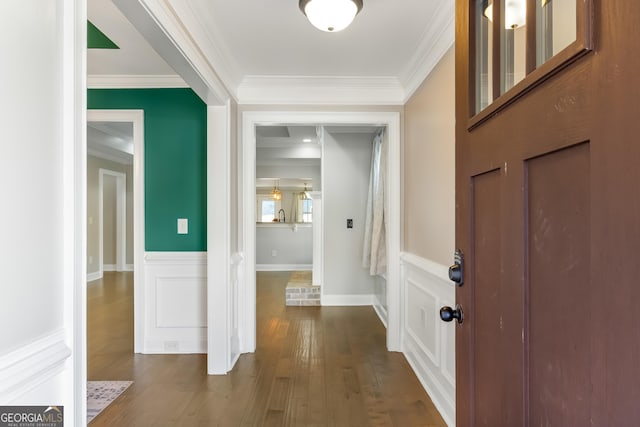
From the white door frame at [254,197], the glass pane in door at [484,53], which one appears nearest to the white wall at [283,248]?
the white door frame at [254,197]

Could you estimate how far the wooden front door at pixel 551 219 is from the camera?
1.60 feet

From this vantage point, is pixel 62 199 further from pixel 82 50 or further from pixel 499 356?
pixel 499 356

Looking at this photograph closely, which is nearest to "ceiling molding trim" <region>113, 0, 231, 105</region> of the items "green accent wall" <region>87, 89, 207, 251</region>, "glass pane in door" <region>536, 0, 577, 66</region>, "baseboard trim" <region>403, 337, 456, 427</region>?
"green accent wall" <region>87, 89, 207, 251</region>

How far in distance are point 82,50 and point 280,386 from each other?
2208 mm

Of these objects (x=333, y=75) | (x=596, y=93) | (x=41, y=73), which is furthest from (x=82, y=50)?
(x=333, y=75)

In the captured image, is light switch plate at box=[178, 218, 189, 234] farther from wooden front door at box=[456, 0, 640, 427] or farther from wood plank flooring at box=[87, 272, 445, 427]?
wooden front door at box=[456, 0, 640, 427]

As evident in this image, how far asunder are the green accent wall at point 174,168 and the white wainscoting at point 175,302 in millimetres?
122

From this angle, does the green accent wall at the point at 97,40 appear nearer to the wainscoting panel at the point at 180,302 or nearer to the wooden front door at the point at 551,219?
the wainscoting panel at the point at 180,302

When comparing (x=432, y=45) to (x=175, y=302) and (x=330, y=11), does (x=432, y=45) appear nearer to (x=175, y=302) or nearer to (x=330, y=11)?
(x=330, y=11)

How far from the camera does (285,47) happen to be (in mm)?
2371

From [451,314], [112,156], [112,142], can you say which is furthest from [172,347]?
[112,156]

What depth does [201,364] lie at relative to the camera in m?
2.72

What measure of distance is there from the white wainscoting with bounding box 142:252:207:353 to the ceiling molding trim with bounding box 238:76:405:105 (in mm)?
1478

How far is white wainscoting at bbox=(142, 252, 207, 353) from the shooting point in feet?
9.64
